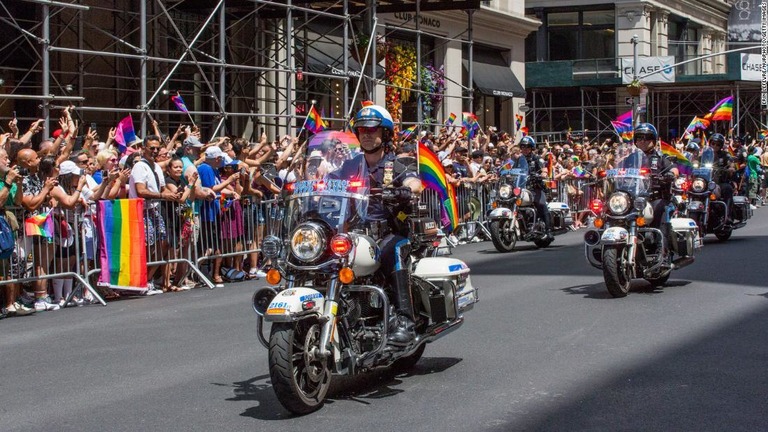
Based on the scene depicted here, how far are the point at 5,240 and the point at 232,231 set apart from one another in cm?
400

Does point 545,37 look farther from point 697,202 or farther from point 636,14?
point 697,202

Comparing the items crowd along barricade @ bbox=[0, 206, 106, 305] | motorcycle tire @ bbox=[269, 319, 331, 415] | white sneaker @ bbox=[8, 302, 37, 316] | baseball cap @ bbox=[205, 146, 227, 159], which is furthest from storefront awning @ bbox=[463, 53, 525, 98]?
motorcycle tire @ bbox=[269, 319, 331, 415]

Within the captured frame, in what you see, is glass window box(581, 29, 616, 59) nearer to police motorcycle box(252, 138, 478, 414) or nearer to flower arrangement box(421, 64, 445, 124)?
flower arrangement box(421, 64, 445, 124)

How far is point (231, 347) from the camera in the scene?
955 centimetres

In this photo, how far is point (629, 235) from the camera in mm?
12391

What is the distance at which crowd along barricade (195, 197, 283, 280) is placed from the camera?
14750mm

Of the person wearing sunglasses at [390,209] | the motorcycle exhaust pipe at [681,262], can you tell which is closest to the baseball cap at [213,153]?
the motorcycle exhaust pipe at [681,262]

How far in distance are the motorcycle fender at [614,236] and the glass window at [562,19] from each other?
149 ft

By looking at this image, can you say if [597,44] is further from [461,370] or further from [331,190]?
[331,190]

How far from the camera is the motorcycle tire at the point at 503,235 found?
18.3 metres

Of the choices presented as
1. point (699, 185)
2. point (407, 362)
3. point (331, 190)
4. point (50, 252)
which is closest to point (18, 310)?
point (50, 252)

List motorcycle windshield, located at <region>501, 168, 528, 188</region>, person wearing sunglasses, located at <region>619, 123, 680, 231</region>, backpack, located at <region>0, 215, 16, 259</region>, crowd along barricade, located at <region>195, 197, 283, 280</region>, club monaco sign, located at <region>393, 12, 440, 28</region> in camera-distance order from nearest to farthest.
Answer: backpack, located at <region>0, 215, 16, 259</region>, person wearing sunglasses, located at <region>619, 123, 680, 231</region>, crowd along barricade, located at <region>195, 197, 283, 280</region>, motorcycle windshield, located at <region>501, 168, 528, 188</region>, club monaco sign, located at <region>393, 12, 440, 28</region>

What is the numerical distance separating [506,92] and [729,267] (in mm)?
23399

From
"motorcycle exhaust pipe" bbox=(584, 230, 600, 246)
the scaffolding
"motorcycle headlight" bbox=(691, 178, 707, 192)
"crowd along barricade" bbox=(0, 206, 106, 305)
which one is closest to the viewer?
"crowd along barricade" bbox=(0, 206, 106, 305)
